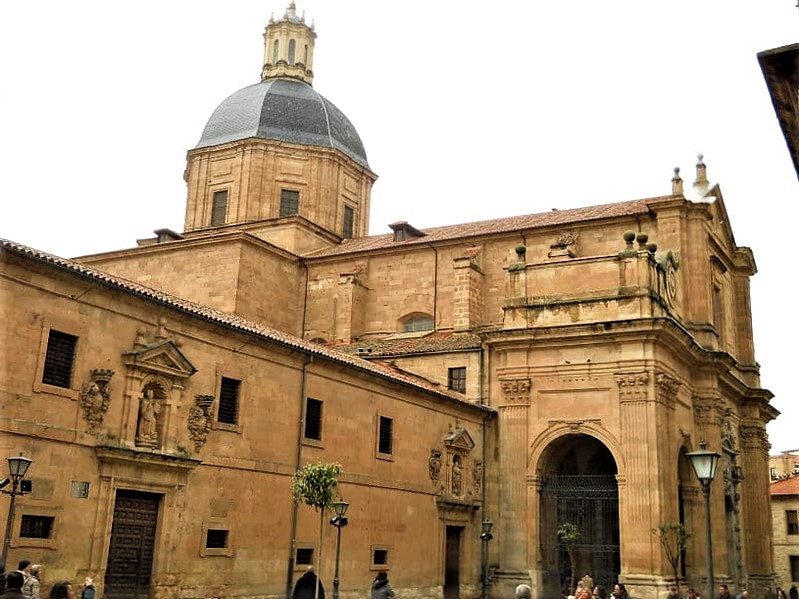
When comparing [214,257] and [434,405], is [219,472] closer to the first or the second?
[434,405]

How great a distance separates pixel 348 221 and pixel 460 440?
16542 millimetres

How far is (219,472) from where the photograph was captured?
20.7 meters

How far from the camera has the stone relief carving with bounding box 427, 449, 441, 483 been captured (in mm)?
28094

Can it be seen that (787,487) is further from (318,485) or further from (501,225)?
(318,485)

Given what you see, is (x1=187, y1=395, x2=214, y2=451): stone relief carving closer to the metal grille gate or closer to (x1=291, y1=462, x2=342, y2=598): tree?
(x1=291, y1=462, x2=342, y2=598): tree

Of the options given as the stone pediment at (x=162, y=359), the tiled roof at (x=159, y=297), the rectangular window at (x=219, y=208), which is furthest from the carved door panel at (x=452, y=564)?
the rectangular window at (x=219, y=208)

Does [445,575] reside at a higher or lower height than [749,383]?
lower

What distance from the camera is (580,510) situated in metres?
30.7

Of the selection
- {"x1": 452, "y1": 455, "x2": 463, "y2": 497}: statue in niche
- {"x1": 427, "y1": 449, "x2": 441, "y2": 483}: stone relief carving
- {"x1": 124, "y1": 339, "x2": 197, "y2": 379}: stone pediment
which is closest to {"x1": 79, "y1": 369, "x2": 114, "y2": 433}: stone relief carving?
{"x1": 124, "y1": 339, "x2": 197, "y2": 379}: stone pediment

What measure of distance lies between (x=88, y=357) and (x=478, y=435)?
15.7 m

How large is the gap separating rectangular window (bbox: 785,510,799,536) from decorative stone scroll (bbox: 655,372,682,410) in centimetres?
3220

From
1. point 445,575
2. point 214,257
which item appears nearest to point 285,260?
point 214,257

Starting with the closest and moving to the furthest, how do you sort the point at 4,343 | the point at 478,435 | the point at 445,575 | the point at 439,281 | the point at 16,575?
the point at 16,575 → the point at 4,343 → the point at 445,575 → the point at 478,435 → the point at 439,281

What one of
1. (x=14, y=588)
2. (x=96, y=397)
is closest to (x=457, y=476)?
(x=96, y=397)
